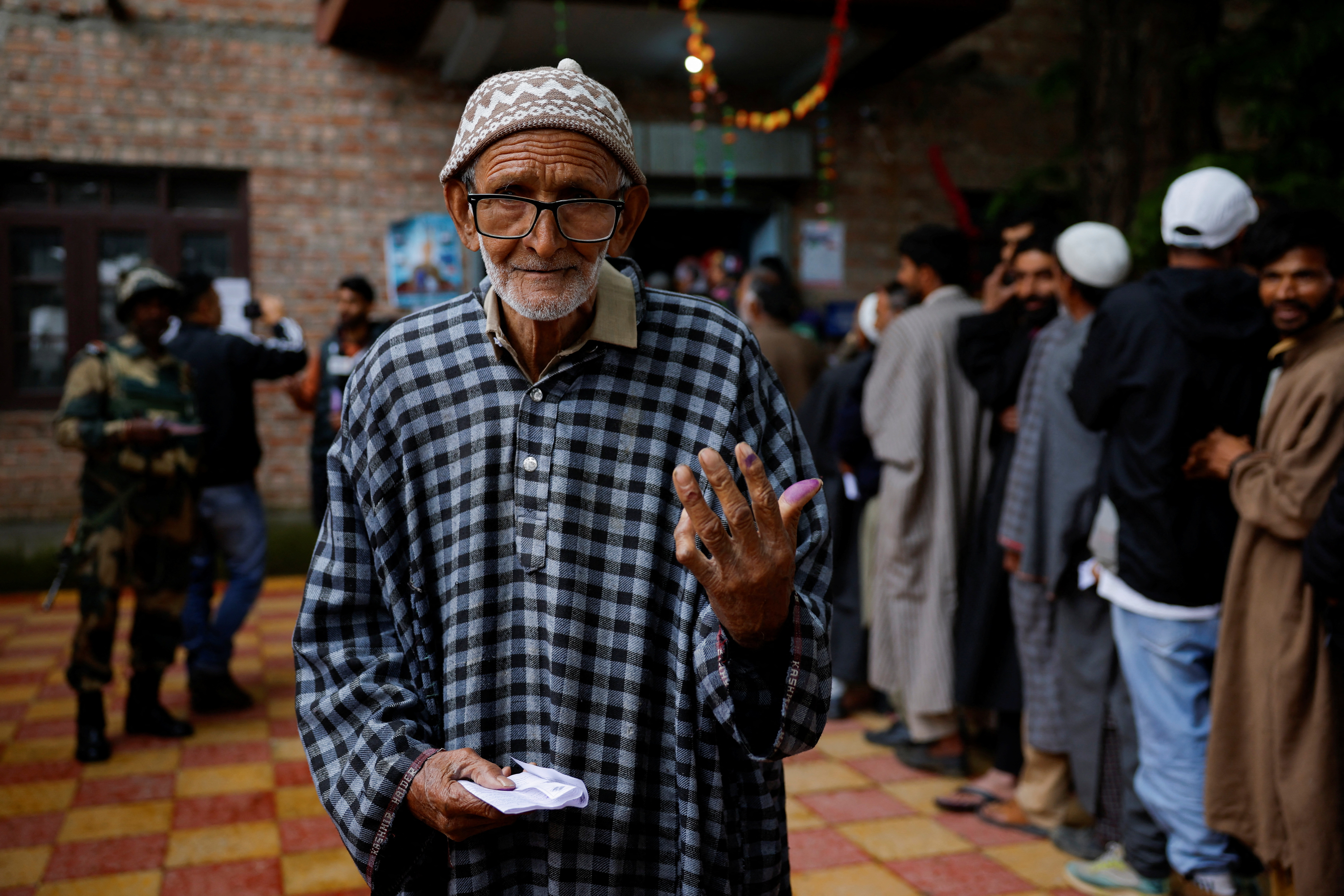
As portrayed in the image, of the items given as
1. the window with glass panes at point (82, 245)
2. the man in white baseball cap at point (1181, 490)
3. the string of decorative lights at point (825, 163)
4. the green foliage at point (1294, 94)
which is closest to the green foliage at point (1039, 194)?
the green foliage at point (1294, 94)

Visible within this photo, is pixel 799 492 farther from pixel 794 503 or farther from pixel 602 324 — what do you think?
pixel 602 324

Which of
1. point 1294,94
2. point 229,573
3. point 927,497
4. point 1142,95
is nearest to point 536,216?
point 927,497

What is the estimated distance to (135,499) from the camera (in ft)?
15.3

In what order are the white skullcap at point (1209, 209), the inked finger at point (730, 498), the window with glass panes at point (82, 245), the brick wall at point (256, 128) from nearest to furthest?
the inked finger at point (730, 498) < the white skullcap at point (1209, 209) < the brick wall at point (256, 128) < the window with glass panes at point (82, 245)

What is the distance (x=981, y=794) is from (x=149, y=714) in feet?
11.5

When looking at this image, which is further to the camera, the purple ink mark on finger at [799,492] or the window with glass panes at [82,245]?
the window with glass panes at [82,245]

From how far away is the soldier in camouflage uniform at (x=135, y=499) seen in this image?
4.50 m

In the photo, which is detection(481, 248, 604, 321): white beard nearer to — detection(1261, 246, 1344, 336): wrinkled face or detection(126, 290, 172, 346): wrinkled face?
detection(1261, 246, 1344, 336): wrinkled face

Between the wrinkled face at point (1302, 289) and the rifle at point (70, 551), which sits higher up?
the wrinkled face at point (1302, 289)

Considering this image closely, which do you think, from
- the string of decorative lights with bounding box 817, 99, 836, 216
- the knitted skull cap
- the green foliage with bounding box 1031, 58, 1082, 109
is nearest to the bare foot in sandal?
the knitted skull cap

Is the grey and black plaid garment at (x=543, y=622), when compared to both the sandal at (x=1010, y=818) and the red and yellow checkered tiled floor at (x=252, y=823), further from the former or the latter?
the sandal at (x=1010, y=818)

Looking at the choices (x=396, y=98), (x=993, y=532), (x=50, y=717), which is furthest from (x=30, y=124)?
(x=993, y=532)

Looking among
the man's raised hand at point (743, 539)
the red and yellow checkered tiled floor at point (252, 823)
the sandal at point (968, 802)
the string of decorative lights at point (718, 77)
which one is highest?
the string of decorative lights at point (718, 77)

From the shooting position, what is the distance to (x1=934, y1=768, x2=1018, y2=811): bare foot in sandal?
4.00 meters
